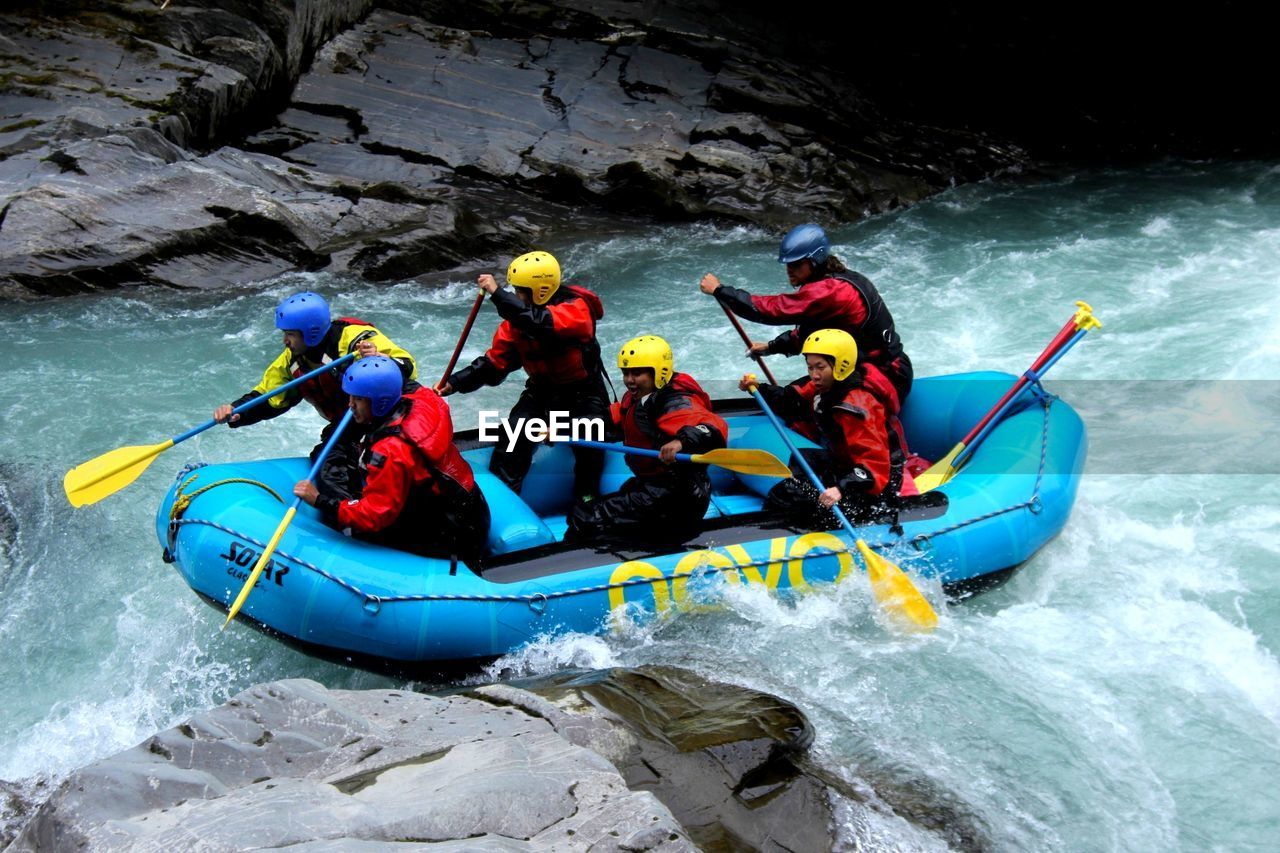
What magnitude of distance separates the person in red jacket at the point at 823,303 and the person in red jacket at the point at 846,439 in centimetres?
36

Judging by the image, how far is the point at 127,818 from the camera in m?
3.23

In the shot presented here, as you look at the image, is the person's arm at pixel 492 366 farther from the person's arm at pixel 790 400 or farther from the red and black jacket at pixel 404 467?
the person's arm at pixel 790 400

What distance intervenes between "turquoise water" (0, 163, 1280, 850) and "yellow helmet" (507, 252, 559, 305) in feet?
5.86

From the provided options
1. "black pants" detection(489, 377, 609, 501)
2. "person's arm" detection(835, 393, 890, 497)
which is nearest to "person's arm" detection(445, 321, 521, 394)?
"black pants" detection(489, 377, 609, 501)

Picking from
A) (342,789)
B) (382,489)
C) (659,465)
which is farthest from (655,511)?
(342,789)

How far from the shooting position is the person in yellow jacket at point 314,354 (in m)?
5.69

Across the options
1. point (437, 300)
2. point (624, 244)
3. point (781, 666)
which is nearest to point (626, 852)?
point (781, 666)

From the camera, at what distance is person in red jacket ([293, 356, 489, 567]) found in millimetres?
5070

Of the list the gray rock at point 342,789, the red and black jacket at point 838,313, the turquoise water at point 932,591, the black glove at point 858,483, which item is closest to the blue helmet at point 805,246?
the red and black jacket at point 838,313

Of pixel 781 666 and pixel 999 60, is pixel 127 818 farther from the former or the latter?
pixel 999 60

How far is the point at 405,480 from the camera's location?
201 inches

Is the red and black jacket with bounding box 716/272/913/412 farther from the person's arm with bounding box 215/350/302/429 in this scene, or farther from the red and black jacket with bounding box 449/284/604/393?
the person's arm with bounding box 215/350/302/429

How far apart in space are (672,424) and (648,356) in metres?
0.34

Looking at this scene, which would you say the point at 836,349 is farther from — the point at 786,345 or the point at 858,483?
the point at 786,345
